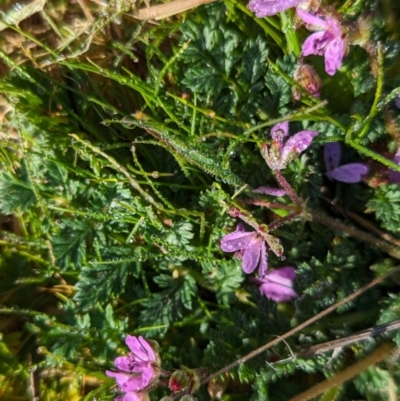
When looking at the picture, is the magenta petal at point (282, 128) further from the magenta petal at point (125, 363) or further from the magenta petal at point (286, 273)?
the magenta petal at point (125, 363)

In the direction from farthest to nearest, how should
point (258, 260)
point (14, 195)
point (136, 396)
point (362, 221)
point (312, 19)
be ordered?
point (14, 195) < point (362, 221) < point (258, 260) < point (136, 396) < point (312, 19)

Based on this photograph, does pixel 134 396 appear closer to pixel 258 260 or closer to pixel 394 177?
pixel 258 260

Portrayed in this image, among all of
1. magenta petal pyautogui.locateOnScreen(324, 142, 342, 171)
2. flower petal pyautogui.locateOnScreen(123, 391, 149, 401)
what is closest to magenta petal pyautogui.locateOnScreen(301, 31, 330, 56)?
magenta petal pyautogui.locateOnScreen(324, 142, 342, 171)

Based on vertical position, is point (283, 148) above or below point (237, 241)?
above

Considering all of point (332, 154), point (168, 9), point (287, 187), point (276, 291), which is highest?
point (168, 9)

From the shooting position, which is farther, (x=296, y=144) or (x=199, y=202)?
(x=199, y=202)

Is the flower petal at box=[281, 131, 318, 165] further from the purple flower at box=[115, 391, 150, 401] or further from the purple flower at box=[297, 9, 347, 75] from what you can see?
the purple flower at box=[115, 391, 150, 401]

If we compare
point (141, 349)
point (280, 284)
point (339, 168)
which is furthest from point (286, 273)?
point (141, 349)

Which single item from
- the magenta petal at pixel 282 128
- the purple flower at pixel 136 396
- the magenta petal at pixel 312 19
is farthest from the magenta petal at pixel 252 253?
the magenta petal at pixel 312 19
